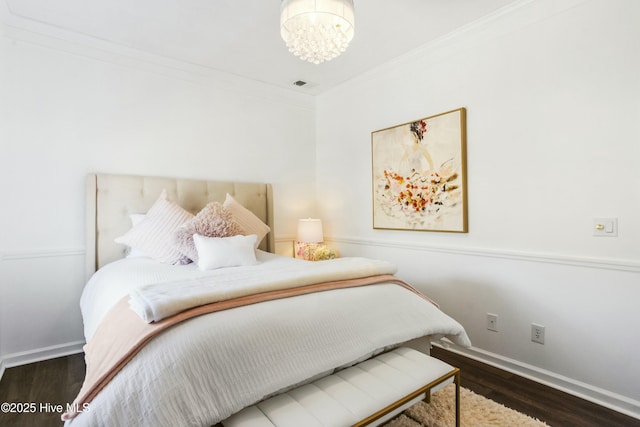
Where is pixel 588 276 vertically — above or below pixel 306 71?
below

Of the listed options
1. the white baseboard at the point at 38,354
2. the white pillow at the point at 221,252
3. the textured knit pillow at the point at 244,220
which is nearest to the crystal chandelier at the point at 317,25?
the white pillow at the point at 221,252

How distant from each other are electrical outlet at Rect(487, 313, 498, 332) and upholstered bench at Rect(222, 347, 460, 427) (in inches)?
45.2

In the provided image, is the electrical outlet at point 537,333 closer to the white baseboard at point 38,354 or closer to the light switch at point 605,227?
the light switch at point 605,227

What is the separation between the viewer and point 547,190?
2180 millimetres

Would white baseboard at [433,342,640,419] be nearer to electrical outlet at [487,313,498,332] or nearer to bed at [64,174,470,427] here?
electrical outlet at [487,313,498,332]

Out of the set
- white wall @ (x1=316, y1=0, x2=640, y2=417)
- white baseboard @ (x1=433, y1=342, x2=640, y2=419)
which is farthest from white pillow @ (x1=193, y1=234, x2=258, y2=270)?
white baseboard @ (x1=433, y1=342, x2=640, y2=419)

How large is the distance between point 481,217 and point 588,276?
738mm

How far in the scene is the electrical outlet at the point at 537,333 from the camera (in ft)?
7.22

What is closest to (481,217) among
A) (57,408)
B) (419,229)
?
(419,229)

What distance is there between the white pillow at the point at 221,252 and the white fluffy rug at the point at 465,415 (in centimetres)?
142

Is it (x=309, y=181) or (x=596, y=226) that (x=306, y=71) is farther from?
(x=596, y=226)

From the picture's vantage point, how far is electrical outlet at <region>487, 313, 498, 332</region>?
2.44 m

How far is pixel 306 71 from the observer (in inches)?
134

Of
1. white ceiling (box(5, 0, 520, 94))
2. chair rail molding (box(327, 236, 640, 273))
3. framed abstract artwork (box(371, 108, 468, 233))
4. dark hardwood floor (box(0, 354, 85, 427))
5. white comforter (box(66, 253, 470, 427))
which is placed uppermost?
white ceiling (box(5, 0, 520, 94))
